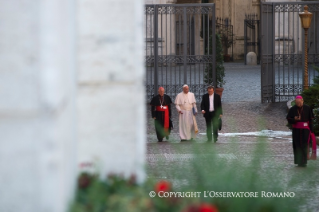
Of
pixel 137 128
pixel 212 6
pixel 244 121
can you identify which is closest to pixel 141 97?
pixel 137 128

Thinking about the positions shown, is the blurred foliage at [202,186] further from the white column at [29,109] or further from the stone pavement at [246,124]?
the stone pavement at [246,124]

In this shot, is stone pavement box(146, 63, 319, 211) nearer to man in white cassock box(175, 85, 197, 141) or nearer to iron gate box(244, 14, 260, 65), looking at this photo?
man in white cassock box(175, 85, 197, 141)

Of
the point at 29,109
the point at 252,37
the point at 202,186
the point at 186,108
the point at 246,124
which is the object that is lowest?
the point at 246,124

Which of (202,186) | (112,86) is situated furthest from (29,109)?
(112,86)

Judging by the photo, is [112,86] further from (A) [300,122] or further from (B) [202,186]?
(A) [300,122]

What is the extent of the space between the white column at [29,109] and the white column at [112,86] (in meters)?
1.03

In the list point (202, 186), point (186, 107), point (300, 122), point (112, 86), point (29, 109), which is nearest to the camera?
point (29, 109)

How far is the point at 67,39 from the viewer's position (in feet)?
10.1

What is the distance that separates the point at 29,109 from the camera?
253 cm

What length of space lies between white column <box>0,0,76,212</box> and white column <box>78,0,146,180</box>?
3.36 feet

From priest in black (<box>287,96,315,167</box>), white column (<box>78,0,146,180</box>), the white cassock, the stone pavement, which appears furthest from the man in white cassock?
white column (<box>78,0,146,180</box>)

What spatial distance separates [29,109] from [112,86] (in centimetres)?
117

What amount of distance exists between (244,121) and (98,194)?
1426 cm

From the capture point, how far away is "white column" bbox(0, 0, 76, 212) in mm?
2510
